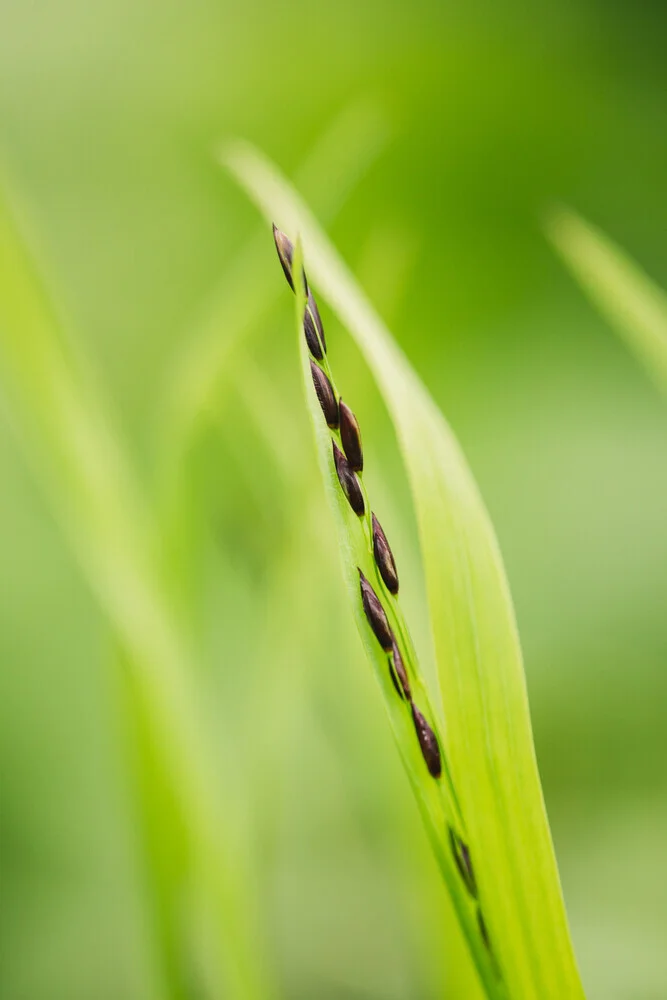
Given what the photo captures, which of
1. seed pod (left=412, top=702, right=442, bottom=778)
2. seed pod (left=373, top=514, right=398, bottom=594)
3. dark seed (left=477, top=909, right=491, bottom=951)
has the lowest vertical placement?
dark seed (left=477, top=909, right=491, bottom=951)

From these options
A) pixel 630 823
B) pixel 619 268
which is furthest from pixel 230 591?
pixel 619 268

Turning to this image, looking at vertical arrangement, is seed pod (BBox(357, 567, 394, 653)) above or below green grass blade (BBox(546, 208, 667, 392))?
below

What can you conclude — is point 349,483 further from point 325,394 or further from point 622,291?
point 622,291

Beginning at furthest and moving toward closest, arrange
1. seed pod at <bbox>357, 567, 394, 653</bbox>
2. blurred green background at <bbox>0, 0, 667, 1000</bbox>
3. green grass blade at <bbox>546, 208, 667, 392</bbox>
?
1. blurred green background at <bbox>0, 0, 667, 1000</bbox>
2. green grass blade at <bbox>546, 208, 667, 392</bbox>
3. seed pod at <bbox>357, 567, 394, 653</bbox>

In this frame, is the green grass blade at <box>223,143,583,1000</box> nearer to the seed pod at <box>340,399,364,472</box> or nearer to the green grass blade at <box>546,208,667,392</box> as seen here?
the seed pod at <box>340,399,364,472</box>

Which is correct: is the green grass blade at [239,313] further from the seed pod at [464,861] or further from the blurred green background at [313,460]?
the seed pod at [464,861]

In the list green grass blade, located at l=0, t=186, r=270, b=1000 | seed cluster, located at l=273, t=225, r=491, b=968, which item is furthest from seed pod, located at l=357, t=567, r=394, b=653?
green grass blade, located at l=0, t=186, r=270, b=1000

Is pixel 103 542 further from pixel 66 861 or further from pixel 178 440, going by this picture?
pixel 66 861
